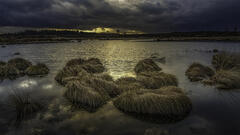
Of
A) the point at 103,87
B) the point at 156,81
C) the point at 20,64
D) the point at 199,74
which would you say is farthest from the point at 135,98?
the point at 20,64

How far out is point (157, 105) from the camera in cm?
918

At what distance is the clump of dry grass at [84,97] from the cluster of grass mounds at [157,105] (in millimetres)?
1531

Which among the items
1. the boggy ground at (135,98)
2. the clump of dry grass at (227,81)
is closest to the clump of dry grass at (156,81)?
the boggy ground at (135,98)

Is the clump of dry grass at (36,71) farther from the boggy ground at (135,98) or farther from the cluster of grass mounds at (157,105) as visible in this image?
the cluster of grass mounds at (157,105)

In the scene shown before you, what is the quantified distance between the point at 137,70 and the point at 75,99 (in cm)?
1276

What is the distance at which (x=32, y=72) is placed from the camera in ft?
69.7

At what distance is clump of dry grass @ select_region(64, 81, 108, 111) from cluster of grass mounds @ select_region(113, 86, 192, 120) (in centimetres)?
153

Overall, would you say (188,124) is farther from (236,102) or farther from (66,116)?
(66,116)

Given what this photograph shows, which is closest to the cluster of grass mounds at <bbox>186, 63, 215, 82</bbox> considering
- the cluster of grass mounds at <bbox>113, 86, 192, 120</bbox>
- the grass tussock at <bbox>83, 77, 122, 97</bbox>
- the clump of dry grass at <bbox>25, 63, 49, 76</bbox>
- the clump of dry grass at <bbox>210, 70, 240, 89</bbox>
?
the clump of dry grass at <bbox>210, 70, 240, 89</bbox>

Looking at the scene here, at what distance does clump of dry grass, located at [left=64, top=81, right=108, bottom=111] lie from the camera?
10.5 meters

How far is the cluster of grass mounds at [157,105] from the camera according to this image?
9117 mm

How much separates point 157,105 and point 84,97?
527 cm

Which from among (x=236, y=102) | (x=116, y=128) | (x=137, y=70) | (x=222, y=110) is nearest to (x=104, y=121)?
(x=116, y=128)

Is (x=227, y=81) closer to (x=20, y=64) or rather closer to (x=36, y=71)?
(x=36, y=71)
